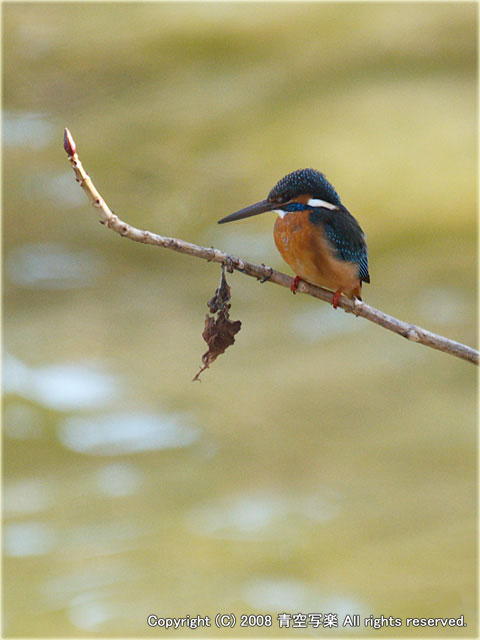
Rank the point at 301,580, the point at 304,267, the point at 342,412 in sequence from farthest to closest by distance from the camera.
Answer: the point at 342,412 < the point at 301,580 < the point at 304,267

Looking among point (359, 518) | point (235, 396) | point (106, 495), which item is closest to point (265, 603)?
point (359, 518)

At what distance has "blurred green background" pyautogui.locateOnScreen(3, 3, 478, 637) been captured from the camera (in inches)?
199

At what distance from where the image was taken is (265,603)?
4.78m

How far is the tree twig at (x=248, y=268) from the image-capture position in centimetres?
148

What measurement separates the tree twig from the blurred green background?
3.11 metres

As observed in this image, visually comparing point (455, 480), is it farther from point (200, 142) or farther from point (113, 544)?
point (200, 142)

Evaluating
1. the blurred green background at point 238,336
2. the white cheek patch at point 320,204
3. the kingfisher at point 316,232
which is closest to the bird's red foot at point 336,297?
the kingfisher at point 316,232

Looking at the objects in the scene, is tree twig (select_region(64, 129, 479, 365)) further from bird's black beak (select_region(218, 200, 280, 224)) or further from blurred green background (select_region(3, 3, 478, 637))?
blurred green background (select_region(3, 3, 478, 637))

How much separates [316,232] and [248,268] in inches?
18.0

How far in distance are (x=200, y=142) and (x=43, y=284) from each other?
1.86 m

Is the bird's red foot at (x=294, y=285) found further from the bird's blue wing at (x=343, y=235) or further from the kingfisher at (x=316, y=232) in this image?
the bird's blue wing at (x=343, y=235)

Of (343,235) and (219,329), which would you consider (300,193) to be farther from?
(219,329)

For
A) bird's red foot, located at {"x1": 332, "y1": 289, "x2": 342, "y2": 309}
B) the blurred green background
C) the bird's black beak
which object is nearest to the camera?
the bird's black beak

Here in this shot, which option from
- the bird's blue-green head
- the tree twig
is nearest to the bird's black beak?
the bird's blue-green head
